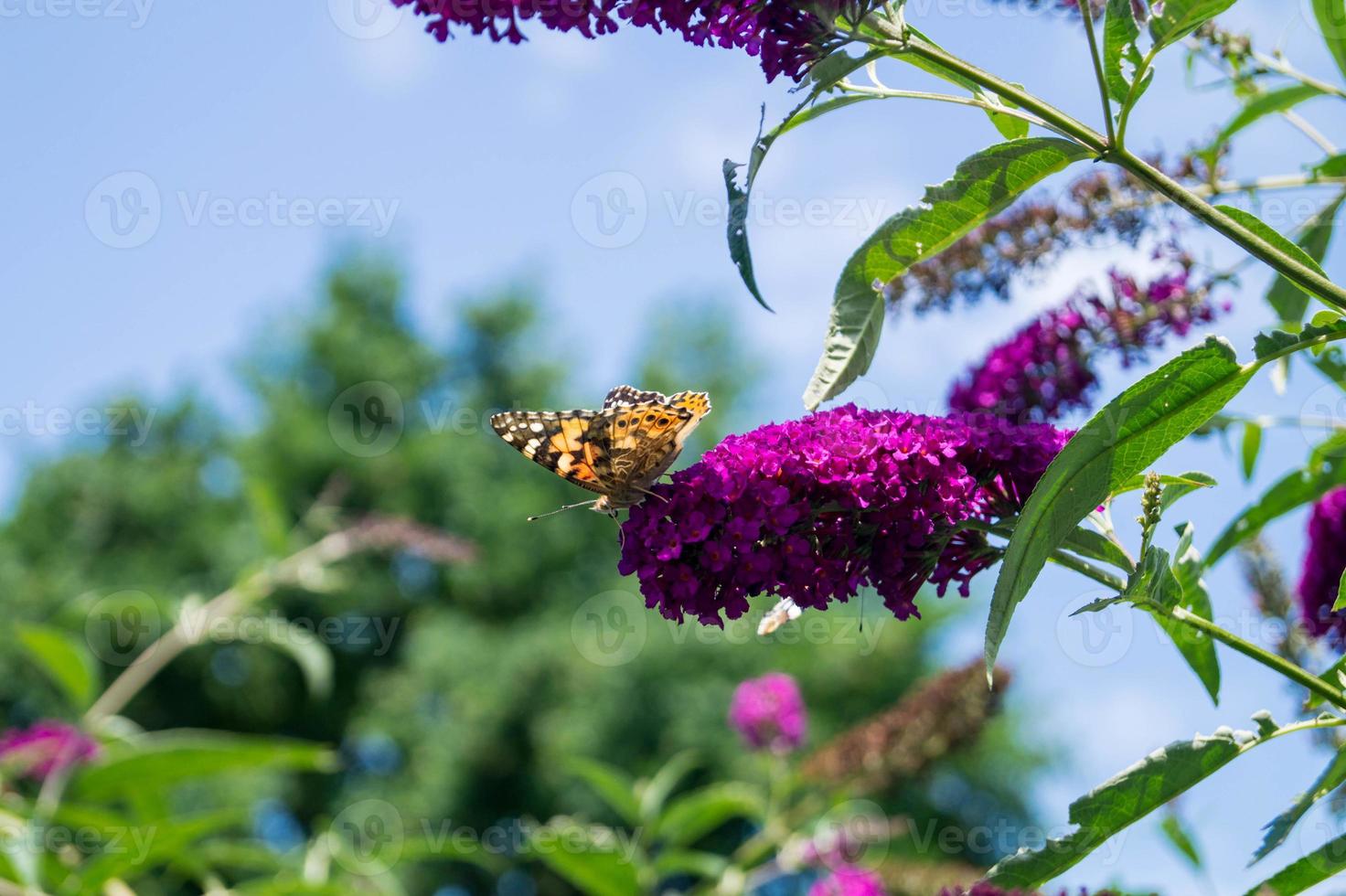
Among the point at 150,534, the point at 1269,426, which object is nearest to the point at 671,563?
the point at 1269,426

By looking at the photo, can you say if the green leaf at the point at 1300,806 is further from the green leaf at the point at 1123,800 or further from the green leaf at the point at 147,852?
the green leaf at the point at 147,852

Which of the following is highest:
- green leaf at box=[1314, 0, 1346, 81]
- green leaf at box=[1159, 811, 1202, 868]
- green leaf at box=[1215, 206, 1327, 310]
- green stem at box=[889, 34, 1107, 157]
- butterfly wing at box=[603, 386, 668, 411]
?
green leaf at box=[1314, 0, 1346, 81]

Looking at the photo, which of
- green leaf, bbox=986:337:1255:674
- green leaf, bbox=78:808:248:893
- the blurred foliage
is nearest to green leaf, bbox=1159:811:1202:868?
green leaf, bbox=986:337:1255:674

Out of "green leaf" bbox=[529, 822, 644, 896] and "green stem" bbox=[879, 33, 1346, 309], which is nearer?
"green stem" bbox=[879, 33, 1346, 309]

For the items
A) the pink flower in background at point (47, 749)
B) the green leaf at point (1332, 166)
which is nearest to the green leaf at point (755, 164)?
the green leaf at point (1332, 166)

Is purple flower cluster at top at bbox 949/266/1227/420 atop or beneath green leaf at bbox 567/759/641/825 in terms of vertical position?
atop

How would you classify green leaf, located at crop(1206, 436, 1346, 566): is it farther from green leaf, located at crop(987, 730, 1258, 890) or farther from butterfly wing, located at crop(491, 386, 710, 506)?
butterfly wing, located at crop(491, 386, 710, 506)

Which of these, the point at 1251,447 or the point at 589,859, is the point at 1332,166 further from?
the point at 589,859
